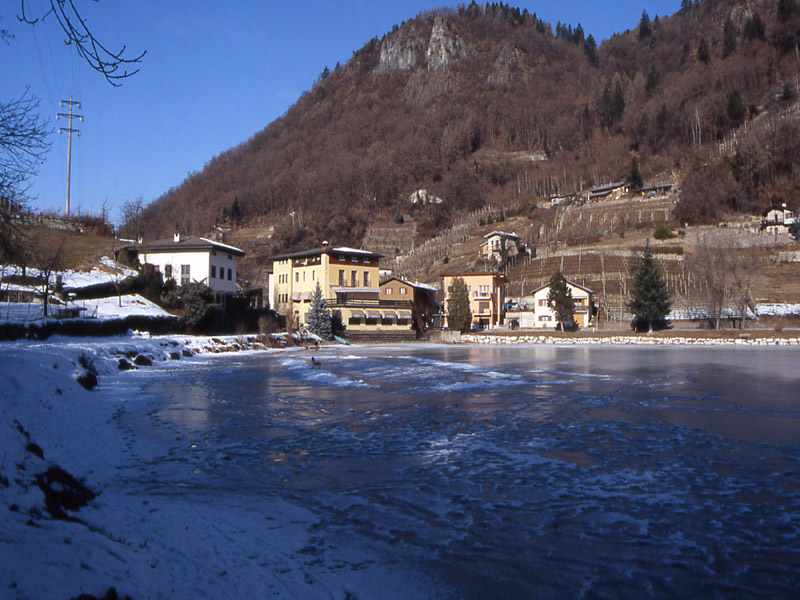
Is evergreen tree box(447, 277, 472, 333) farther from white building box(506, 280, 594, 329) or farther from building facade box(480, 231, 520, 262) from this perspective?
building facade box(480, 231, 520, 262)

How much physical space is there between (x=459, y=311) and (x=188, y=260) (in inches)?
951

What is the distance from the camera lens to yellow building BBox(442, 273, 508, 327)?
64.9 metres

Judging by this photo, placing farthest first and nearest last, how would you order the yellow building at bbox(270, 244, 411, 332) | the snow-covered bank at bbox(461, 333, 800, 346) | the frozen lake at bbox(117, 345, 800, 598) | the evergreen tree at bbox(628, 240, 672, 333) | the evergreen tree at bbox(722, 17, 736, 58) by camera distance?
the evergreen tree at bbox(722, 17, 736, 58) < the yellow building at bbox(270, 244, 411, 332) < the evergreen tree at bbox(628, 240, 672, 333) < the snow-covered bank at bbox(461, 333, 800, 346) < the frozen lake at bbox(117, 345, 800, 598)

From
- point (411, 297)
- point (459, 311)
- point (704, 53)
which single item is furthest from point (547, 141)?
point (459, 311)

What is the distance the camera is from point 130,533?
4785mm

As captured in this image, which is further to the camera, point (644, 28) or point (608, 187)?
point (644, 28)

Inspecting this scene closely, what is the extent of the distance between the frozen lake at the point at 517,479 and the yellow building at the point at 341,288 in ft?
122

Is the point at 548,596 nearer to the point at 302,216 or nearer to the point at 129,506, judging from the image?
the point at 129,506

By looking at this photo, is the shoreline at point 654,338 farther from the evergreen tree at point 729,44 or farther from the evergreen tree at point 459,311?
the evergreen tree at point 729,44

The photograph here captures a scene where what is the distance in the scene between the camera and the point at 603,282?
63125mm

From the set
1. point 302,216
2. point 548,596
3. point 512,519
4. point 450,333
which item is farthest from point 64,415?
point 302,216

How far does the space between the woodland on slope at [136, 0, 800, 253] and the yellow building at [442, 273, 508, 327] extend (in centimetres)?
3175

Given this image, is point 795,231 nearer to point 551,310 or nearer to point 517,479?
point 551,310

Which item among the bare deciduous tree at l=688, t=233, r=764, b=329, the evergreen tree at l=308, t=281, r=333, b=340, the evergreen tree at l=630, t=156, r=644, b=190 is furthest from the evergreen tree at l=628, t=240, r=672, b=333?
the evergreen tree at l=630, t=156, r=644, b=190
